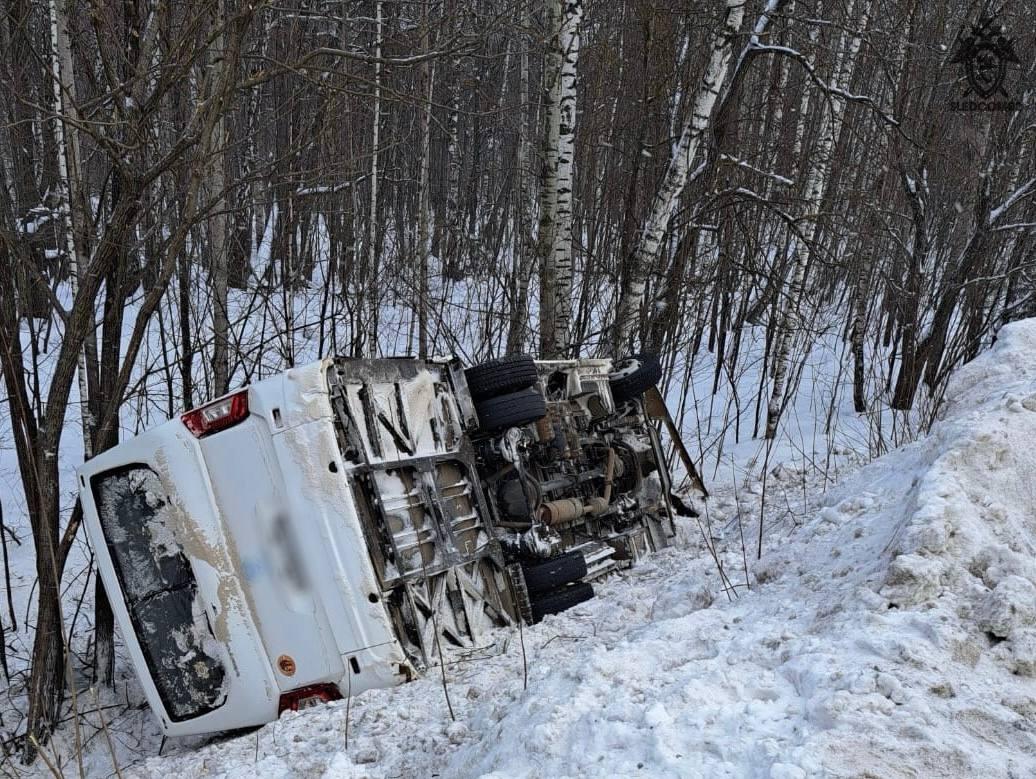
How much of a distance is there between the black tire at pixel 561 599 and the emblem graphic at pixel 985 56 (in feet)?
29.1

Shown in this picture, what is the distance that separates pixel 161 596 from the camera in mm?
3990

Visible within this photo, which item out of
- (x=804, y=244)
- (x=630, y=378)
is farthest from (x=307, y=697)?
(x=804, y=244)

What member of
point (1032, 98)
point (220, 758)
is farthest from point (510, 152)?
point (220, 758)

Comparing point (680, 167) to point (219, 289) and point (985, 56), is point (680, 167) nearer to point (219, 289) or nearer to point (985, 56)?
point (219, 289)

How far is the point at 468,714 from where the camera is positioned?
3.27 meters

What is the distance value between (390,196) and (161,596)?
11968 millimetres

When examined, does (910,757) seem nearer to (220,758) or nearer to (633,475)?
(220,758)

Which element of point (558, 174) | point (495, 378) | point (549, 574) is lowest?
point (549, 574)

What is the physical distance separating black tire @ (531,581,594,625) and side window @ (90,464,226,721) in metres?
1.74

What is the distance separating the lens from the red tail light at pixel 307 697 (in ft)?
12.4

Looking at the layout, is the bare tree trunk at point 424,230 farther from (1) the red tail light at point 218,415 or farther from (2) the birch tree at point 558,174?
(1) the red tail light at point 218,415

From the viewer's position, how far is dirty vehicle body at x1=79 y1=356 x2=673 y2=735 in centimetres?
380

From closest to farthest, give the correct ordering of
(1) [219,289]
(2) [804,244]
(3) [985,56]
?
1. (1) [219,289]
2. (2) [804,244]
3. (3) [985,56]

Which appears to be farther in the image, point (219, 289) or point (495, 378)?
point (219, 289)
